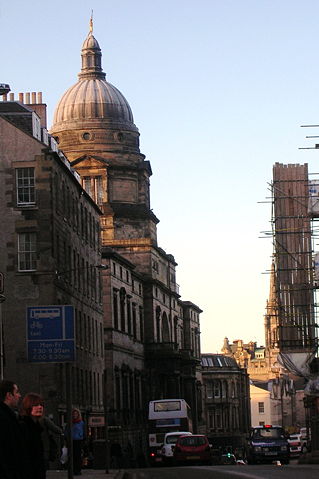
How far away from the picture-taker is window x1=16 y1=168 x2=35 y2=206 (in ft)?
211

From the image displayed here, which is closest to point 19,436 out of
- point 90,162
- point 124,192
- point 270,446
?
point 270,446

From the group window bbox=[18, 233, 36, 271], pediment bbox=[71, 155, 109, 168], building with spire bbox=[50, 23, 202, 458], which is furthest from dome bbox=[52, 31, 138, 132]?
window bbox=[18, 233, 36, 271]

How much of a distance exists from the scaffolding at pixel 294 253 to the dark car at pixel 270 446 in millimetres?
9700

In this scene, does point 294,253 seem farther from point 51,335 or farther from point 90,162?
point 90,162

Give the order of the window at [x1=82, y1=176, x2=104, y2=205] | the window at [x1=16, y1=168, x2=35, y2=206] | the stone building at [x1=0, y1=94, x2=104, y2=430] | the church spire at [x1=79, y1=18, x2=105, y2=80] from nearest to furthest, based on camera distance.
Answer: the stone building at [x1=0, y1=94, x2=104, y2=430]
the window at [x1=16, y1=168, x2=35, y2=206]
the window at [x1=82, y1=176, x2=104, y2=205]
the church spire at [x1=79, y1=18, x2=105, y2=80]

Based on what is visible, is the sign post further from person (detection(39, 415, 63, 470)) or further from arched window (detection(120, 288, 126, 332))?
arched window (detection(120, 288, 126, 332))

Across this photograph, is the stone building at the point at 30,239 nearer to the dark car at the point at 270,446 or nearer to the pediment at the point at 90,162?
the dark car at the point at 270,446

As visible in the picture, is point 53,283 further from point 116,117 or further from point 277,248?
point 116,117

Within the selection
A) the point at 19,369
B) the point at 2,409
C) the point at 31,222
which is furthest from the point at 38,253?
the point at 2,409

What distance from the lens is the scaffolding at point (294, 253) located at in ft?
230

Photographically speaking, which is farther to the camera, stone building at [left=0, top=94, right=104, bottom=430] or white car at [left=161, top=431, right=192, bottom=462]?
white car at [left=161, top=431, right=192, bottom=462]

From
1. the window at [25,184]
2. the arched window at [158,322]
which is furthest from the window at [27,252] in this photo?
the arched window at [158,322]

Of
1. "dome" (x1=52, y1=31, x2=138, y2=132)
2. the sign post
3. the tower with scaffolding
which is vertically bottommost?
the sign post

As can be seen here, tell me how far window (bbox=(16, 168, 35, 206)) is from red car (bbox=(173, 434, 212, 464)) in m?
13.8
